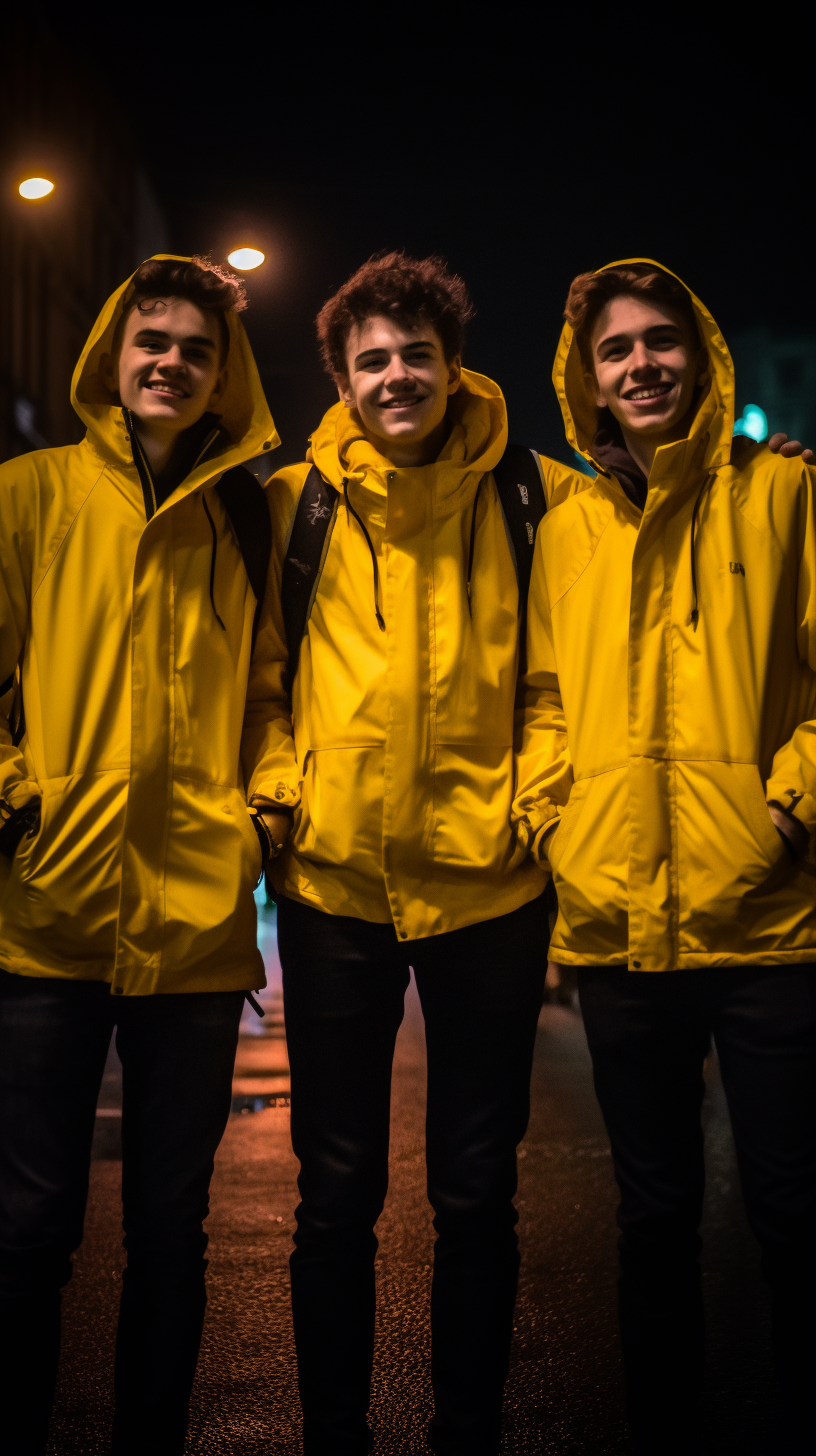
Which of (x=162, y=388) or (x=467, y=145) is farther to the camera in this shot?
(x=467, y=145)

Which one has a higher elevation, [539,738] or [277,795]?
[539,738]

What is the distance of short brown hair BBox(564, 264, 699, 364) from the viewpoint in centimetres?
268

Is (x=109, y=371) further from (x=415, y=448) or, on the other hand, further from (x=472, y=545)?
(x=472, y=545)

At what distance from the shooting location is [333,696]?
2.70m

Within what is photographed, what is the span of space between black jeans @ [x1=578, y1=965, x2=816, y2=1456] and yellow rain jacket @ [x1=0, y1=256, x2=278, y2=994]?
84cm

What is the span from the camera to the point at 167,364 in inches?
103

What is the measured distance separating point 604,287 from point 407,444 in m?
0.57

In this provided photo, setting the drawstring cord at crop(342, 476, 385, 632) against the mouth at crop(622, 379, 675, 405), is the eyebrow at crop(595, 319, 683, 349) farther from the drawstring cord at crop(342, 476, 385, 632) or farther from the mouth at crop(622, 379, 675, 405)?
the drawstring cord at crop(342, 476, 385, 632)

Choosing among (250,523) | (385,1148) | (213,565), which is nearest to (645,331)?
(250,523)

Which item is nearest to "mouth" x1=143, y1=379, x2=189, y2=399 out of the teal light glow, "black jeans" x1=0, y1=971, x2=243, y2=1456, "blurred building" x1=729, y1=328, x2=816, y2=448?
"black jeans" x1=0, y1=971, x2=243, y2=1456

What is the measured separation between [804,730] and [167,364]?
1575mm

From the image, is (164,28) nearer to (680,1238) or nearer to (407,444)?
(407,444)

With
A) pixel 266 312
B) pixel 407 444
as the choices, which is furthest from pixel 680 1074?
pixel 266 312

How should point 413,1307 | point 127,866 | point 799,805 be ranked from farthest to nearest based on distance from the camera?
1. point 413,1307
2. point 127,866
3. point 799,805
